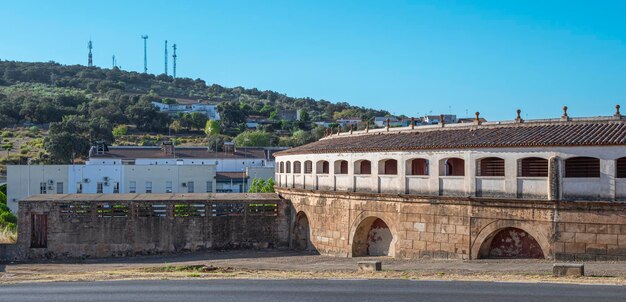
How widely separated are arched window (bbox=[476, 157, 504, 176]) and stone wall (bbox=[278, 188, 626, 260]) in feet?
5.27

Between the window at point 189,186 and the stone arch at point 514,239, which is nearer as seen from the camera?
the stone arch at point 514,239

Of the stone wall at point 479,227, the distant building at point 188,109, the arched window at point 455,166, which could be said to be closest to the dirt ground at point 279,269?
the stone wall at point 479,227

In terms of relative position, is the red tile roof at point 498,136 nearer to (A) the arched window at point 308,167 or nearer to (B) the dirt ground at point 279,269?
(A) the arched window at point 308,167

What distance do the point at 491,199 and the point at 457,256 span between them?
281cm

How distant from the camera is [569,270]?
75.9ft

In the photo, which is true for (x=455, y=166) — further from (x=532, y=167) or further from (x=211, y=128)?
(x=211, y=128)

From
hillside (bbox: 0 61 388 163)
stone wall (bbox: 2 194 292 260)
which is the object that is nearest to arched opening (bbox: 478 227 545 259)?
stone wall (bbox: 2 194 292 260)

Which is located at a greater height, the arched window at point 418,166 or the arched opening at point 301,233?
the arched window at point 418,166

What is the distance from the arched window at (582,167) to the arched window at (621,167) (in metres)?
0.68

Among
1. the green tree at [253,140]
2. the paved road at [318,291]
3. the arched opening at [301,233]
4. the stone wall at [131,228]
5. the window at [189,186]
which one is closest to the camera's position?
the paved road at [318,291]

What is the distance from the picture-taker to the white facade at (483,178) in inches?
1051

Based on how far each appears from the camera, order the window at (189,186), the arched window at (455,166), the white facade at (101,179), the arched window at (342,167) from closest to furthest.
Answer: the arched window at (455,166) < the arched window at (342,167) < the white facade at (101,179) < the window at (189,186)

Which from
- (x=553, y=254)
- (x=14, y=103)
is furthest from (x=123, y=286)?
(x=14, y=103)

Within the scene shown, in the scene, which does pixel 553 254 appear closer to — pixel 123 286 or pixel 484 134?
pixel 484 134
